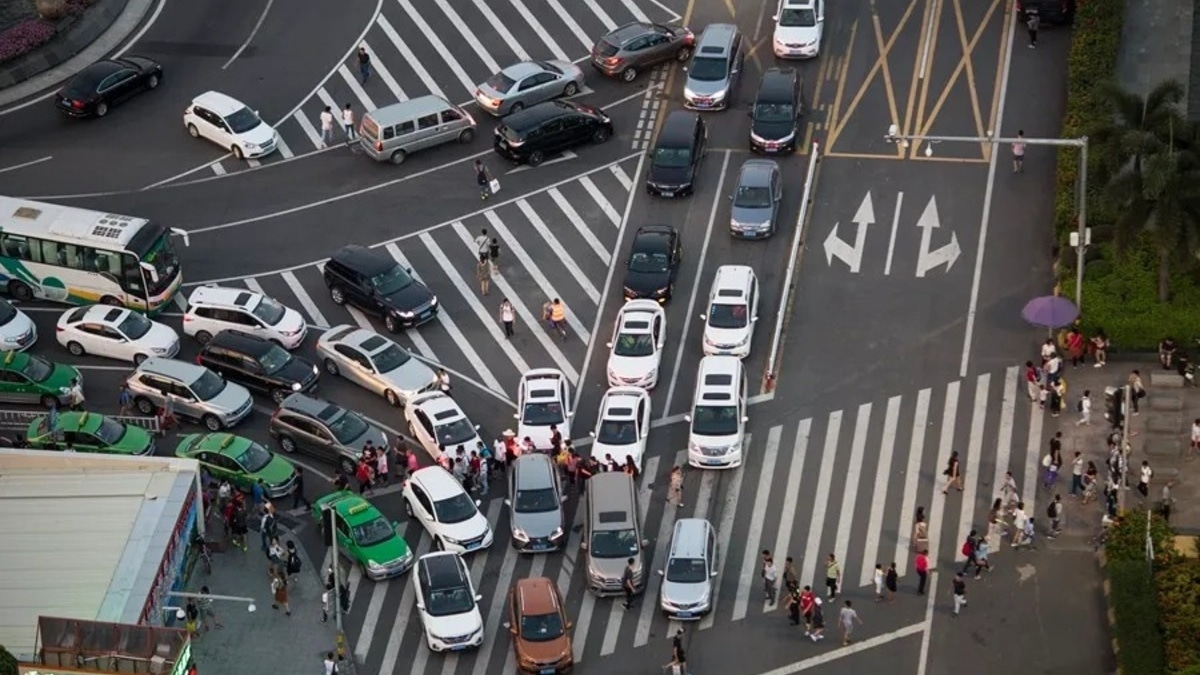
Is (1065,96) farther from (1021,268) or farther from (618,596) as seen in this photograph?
(618,596)

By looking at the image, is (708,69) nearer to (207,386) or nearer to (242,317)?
(242,317)

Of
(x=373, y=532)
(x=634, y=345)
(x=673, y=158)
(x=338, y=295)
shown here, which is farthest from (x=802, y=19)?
(x=373, y=532)

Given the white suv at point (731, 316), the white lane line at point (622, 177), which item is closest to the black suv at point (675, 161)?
the white lane line at point (622, 177)

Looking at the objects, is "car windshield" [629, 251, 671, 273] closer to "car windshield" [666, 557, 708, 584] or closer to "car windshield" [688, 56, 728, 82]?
"car windshield" [688, 56, 728, 82]

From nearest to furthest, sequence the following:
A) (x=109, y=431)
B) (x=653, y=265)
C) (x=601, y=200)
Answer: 1. (x=109, y=431)
2. (x=653, y=265)
3. (x=601, y=200)

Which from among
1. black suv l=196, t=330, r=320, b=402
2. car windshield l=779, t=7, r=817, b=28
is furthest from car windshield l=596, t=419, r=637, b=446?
car windshield l=779, t=7, r=817, b=28
